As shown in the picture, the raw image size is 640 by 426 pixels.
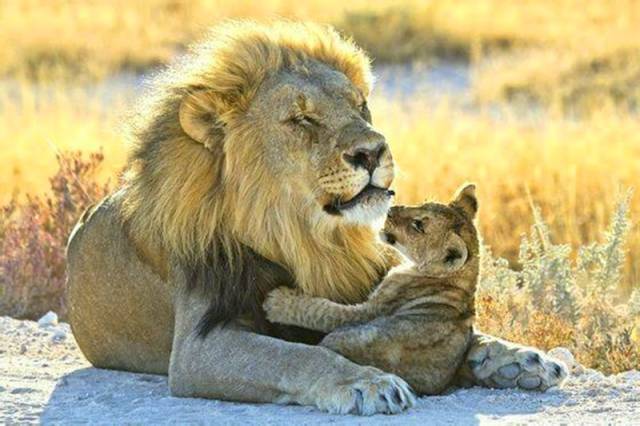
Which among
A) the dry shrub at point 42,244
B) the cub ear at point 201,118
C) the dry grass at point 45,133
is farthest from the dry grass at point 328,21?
the cub ear at point 201,118

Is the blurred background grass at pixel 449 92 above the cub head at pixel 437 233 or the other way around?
above

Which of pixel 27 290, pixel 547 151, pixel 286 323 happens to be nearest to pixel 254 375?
pixel 286 323

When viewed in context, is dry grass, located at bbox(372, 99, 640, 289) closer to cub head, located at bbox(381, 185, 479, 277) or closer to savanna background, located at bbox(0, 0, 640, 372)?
savanna background, located at bbox(0, 0, 640, 372)

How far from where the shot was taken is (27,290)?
29.2 ft

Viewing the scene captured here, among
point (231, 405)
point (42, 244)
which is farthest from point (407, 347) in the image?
point (42, 244)

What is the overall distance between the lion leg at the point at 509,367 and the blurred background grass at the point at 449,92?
2.42ft

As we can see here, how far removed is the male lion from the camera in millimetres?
6070

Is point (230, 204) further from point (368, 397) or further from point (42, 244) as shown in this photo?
point (42, 244)

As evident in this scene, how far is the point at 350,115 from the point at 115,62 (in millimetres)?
14022

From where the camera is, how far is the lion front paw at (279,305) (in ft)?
20.6

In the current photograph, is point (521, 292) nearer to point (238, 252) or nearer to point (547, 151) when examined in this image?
point (238, 252)

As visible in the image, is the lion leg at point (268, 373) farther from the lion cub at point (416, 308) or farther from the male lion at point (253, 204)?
the lion cub at point (416, 308)

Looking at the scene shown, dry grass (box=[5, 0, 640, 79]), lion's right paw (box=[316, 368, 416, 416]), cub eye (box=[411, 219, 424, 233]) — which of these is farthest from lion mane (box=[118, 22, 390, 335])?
dry grass (box=[5, 0, 640, 79])

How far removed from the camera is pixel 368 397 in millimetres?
5660
